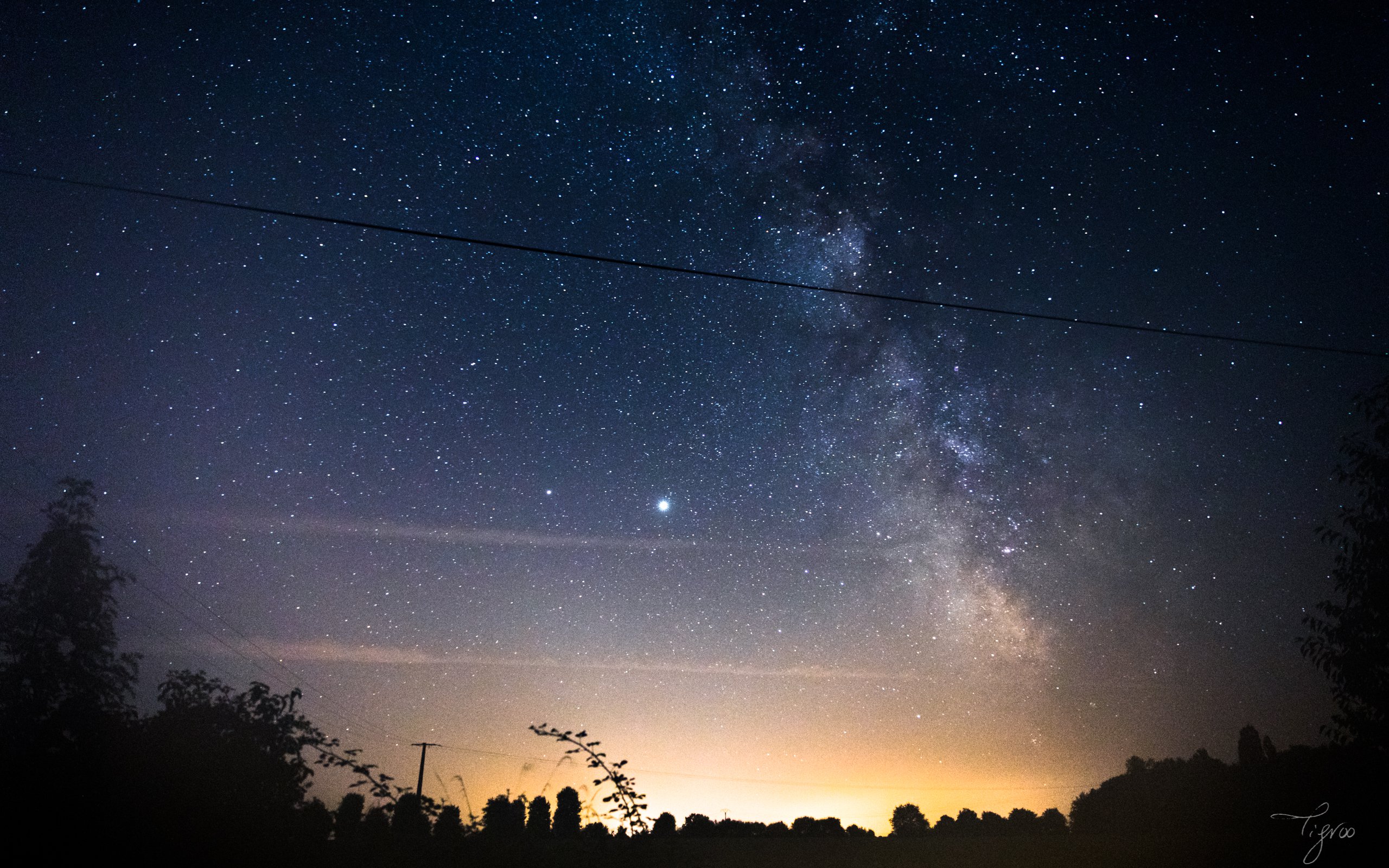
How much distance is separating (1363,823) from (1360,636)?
417 centimetres

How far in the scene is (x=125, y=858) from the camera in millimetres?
3613

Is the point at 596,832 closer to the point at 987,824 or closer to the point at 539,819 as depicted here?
the point at 539,819

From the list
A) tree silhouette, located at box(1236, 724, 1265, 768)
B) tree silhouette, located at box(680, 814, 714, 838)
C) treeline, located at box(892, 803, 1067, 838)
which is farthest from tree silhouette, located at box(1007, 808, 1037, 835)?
tree silhouette, located at box(680, 814, 714, 838)

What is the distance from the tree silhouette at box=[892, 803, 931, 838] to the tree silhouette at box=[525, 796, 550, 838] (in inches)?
2125

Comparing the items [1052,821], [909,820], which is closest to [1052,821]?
[1052,821]

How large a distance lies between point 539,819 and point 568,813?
197 mm

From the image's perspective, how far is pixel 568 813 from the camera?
3875mm

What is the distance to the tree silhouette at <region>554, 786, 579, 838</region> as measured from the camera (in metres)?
3.83

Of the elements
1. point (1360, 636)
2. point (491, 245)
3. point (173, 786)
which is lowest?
point (173, 786)

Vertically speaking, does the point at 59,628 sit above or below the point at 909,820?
above

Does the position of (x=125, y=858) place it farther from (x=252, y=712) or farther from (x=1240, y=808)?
(x=1240, y=808)

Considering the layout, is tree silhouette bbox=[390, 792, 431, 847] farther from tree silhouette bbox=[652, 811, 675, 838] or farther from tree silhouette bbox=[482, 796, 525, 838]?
tree silhouette bbox=[652, 811, 675, 838]

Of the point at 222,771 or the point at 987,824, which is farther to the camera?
the point at 987,824

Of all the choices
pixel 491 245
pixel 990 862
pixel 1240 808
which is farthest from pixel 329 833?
pixel 1240 808
